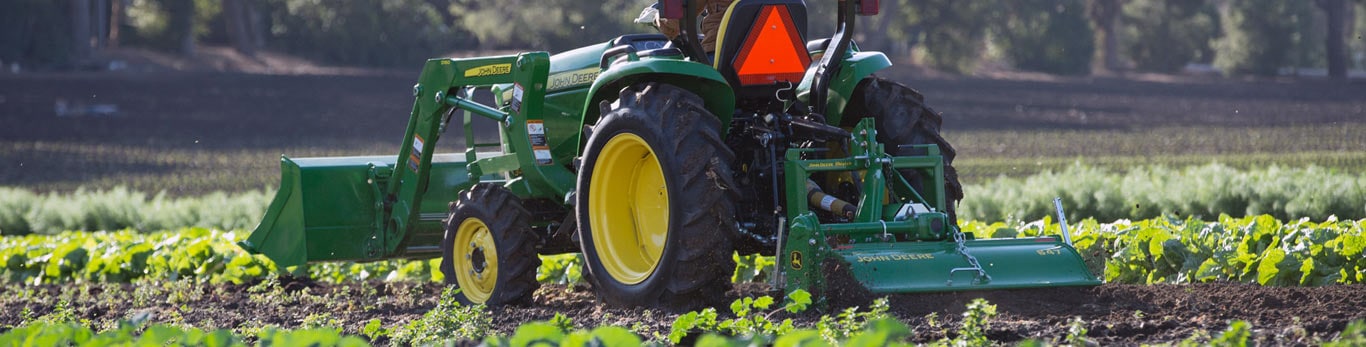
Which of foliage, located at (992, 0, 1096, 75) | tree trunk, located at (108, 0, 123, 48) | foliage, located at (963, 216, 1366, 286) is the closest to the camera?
foliage, located at (963, 216, 1366, 286)

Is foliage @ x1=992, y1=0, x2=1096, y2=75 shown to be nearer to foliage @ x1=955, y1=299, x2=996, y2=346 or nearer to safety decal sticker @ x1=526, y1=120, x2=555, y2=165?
safety decal sticker @ x1=526, y1=120, x2=555, y2=165

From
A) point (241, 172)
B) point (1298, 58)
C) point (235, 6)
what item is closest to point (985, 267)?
point (241, 172)

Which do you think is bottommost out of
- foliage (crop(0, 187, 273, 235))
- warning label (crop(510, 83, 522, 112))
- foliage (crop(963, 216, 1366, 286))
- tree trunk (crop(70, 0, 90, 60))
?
foliage (crop(0, 187, 273, 235))

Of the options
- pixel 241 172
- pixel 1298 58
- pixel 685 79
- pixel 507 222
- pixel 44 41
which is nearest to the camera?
pixel 685 79

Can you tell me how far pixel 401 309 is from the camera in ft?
29.8

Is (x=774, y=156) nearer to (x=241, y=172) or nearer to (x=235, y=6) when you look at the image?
(x=241, y=172)

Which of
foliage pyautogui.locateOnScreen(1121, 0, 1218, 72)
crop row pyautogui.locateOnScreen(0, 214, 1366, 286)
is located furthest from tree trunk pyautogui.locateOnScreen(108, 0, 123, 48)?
foliage pyautogui.locateOnScreen(1121, 0, 1218, 72)

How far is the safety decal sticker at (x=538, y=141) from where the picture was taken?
8352 mm

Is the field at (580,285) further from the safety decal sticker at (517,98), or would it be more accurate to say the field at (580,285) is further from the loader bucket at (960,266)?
the safety decal sticker at (517,98)

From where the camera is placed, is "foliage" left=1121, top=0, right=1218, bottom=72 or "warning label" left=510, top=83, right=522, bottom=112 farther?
"foliage" left=1121, top=0, right=1218, bottom=72

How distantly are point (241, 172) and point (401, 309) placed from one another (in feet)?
63.0

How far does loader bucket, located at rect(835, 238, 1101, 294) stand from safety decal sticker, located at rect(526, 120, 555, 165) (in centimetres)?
219

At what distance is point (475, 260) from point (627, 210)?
1.30 metres

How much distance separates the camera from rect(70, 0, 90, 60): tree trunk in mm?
45688
